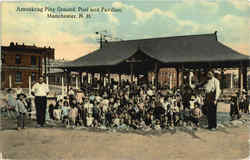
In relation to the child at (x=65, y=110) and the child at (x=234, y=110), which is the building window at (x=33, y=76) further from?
the child at (x=234, y=110)

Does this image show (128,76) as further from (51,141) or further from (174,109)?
(51,141)

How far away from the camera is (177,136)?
22.5ft

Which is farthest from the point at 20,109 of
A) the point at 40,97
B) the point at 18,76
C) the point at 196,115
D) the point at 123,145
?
the point at 196,115

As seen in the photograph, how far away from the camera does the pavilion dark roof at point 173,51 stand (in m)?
10.8

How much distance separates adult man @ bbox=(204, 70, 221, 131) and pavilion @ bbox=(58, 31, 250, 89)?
3.16 meters

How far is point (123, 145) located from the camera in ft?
21.3

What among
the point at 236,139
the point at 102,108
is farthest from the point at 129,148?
the point at 236,139

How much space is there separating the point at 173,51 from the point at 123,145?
686 cm

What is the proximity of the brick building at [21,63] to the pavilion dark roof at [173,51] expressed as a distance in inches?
76.2

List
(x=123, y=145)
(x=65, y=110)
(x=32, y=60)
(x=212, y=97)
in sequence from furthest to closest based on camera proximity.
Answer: (x=32, y=60) < (x=65, y=110) < (x=212, y=97) < (x=123, y=145)

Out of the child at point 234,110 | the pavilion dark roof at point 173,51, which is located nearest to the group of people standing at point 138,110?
the child at point 234,110

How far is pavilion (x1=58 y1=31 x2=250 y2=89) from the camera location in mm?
10484

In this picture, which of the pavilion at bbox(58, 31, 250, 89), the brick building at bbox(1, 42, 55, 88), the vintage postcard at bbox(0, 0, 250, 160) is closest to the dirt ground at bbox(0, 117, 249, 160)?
the vintage postcard at bbox(0, 0, 250, 160)

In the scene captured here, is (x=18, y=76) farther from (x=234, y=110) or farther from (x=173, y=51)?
(x=234, y=110)
